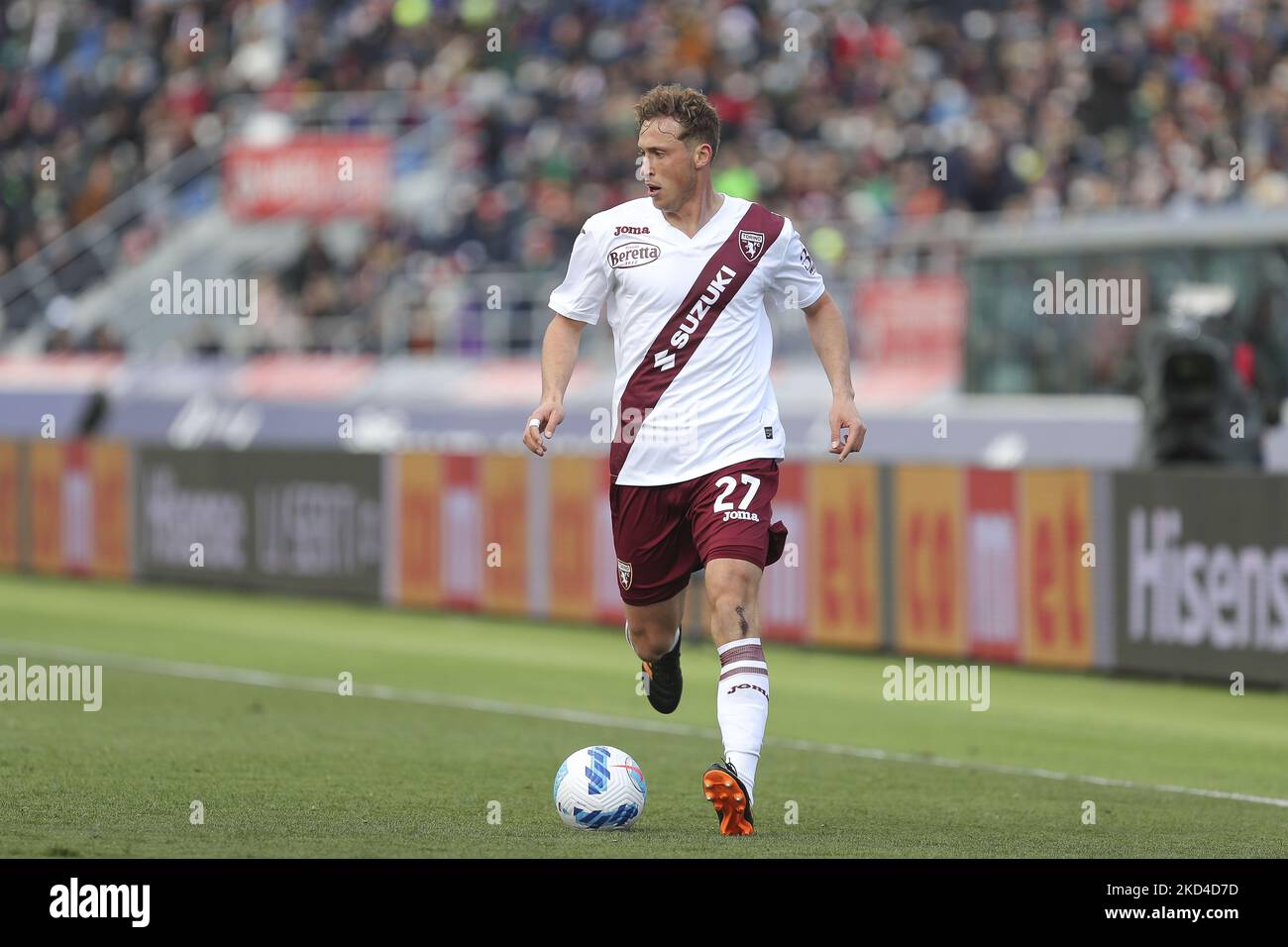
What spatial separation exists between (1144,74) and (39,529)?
13128 mm

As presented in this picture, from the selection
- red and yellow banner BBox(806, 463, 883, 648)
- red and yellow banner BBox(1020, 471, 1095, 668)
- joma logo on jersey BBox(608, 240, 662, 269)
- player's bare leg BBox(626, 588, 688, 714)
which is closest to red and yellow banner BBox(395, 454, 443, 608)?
red and yellow banner BBox(806, 463, 883, 648)

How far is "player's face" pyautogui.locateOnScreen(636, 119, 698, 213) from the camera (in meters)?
9.56

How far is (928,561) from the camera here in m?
18.3

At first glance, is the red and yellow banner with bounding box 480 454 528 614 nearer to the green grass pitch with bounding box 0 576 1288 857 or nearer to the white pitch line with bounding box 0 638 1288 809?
the green grass pitch with bounding box 0 576 1288 857

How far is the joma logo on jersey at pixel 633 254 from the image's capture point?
31.9 ft

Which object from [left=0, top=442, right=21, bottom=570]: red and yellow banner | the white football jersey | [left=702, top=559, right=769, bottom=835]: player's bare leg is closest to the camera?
[left=702, top=559, right=769, bottom=835]: player's bare leg

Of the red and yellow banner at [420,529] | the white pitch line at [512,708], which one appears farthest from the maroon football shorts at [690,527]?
the red and yellow banner at [420,529]

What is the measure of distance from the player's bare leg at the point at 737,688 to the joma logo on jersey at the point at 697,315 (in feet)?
2.74

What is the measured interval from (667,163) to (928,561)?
9.13 metres

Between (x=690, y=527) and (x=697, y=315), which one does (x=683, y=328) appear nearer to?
(x=697, y=315)

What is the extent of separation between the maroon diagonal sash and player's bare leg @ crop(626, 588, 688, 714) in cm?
71

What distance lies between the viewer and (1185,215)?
23.3 metres
